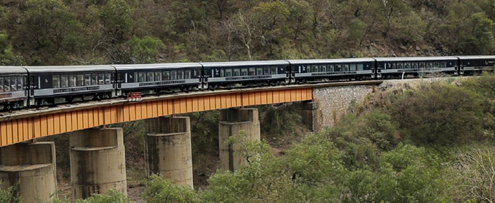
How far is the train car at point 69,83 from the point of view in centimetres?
3114

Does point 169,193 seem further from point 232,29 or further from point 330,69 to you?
point 232,29

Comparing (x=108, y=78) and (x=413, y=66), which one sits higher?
(x=413, y=66)

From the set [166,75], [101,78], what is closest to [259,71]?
[166,75]

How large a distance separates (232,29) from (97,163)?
4076 cm

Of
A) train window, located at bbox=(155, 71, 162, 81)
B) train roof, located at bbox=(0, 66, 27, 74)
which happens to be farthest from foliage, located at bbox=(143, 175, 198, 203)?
train window, located at bbox=(155, 71, 162, 81)

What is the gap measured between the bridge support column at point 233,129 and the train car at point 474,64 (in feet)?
88.2

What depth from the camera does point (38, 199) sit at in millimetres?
29469

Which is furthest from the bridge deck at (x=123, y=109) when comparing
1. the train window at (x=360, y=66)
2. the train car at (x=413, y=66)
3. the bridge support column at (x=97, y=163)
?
the train car at (x=413, y=66)

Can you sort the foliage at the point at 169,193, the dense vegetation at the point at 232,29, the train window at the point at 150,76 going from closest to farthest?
1. the foliage at the point at 169,193
2. the train window at the point at 150,76
3. the dense vegetation at the point at 232,29

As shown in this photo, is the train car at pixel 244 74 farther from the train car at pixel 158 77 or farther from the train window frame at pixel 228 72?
the train car at pixel 158 77

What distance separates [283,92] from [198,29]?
92.1 feet

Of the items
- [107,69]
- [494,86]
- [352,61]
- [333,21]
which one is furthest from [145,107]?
[333,21]

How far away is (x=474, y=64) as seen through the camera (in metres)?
63.2

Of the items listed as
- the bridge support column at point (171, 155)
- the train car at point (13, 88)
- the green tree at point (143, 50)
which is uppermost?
the green tree at point (143, 50)
